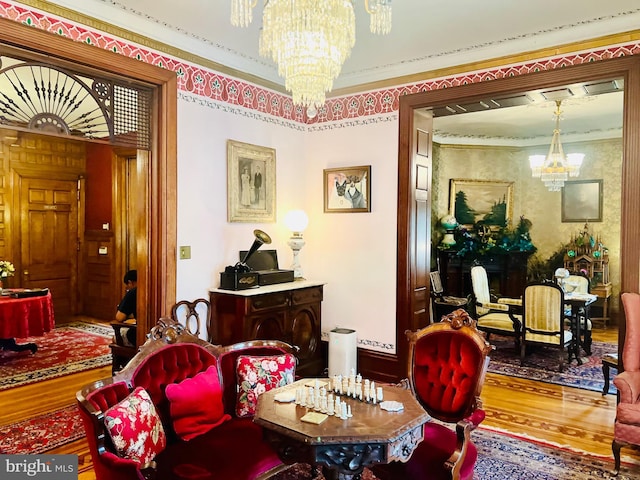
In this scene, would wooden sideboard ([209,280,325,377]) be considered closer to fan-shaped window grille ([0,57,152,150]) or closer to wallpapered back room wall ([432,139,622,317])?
fan-shaped window grille ([0,57,152,150])

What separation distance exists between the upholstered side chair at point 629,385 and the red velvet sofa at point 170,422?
7.23ft

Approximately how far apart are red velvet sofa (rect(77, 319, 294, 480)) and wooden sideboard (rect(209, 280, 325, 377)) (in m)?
0.91

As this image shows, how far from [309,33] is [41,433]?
3.45 metres

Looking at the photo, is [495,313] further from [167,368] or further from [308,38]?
[308,38]

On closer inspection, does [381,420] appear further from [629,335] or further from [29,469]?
[629,335]

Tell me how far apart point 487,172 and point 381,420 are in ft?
23.3

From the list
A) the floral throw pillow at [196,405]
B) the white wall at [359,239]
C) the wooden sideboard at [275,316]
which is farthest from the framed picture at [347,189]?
the floral throw pillow at [196,405]

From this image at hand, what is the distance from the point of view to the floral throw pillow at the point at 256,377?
3.03 m

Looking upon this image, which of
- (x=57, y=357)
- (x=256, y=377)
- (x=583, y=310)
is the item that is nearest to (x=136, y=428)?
(x=256, y=377)

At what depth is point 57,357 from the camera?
581 cm

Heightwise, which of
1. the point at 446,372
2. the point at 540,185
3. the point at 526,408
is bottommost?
the point at 526,408

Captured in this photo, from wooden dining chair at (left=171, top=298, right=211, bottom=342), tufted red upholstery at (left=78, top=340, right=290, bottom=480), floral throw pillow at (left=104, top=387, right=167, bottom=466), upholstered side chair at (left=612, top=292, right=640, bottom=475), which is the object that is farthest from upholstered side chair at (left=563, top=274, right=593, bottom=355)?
floral throw pillow at (left=104, top=387, right=167, bottom=466)

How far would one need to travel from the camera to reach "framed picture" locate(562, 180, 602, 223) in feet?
26.7

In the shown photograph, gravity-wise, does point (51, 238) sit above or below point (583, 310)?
above
